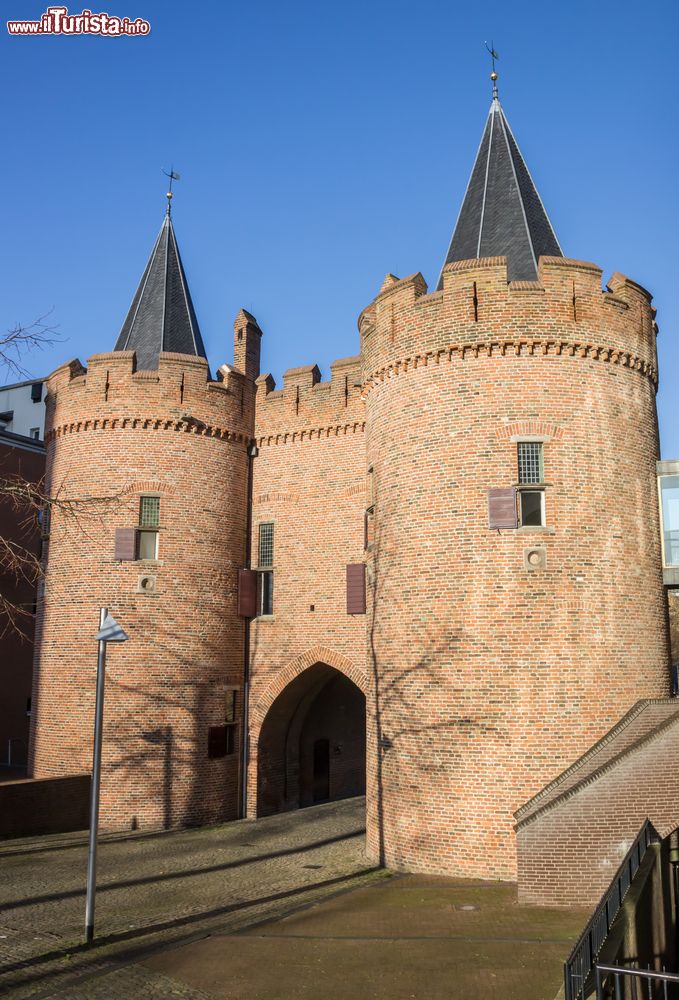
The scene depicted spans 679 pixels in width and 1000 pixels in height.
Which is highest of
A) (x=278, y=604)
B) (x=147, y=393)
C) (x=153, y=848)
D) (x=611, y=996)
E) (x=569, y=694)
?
(x=147, y=393)

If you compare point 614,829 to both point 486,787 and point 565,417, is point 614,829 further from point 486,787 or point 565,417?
point 565,417

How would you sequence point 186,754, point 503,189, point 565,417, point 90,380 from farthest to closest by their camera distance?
1. point 90,380
2. point 186,754
3. point 503,189
4. point 565,417

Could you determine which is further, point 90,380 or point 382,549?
point 90,380

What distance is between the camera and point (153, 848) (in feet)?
57.9

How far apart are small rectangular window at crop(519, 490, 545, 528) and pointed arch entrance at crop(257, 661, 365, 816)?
690 cm

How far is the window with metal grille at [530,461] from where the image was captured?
15.6 meters

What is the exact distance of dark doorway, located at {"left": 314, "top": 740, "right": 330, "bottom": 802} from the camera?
2392 centimetres

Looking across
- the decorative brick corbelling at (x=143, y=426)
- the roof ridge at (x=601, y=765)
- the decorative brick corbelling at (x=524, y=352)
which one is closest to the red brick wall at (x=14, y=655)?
the decorative brick corbelling at (x=143, y=426)

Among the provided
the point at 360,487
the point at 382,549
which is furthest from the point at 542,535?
the point at 360,487

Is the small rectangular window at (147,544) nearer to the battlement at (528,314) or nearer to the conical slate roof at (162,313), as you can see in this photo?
the conical slate roof at (162,313)

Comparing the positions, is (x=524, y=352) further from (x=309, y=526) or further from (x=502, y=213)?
(x=309, y=526)

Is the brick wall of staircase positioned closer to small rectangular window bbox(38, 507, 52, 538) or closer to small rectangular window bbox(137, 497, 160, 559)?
small rectangular window bbox(137, 497, 160, 559)

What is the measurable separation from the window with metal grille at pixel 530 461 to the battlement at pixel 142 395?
9.35m

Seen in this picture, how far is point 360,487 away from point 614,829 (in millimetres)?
10549
